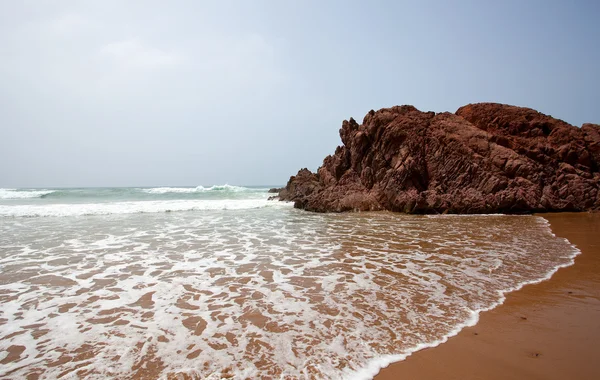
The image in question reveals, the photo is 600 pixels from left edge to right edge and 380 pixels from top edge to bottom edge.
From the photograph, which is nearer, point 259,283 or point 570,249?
point 259,283

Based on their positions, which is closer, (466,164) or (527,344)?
(527,344)

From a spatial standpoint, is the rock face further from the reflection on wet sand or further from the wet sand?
the wet sand

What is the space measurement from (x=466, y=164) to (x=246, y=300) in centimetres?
1537

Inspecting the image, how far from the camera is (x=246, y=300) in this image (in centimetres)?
436

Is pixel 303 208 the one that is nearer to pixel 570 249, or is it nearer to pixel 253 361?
pixel 570 249

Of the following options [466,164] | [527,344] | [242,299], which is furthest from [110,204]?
[527,344]

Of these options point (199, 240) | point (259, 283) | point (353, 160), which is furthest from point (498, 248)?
point (353, 160)

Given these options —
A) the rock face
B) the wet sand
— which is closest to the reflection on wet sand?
the wet sand

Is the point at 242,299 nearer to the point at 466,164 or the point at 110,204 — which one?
the point at 466,164

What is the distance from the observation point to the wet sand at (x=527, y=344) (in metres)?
2.62

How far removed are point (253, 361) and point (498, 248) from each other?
269 inches

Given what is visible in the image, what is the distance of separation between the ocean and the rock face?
7.10 metres

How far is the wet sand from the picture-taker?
103 inches

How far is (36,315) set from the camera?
388cm
